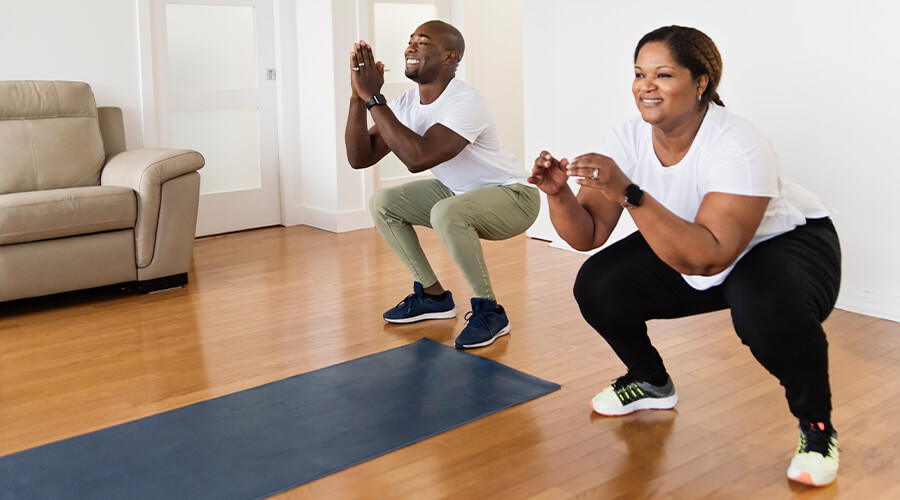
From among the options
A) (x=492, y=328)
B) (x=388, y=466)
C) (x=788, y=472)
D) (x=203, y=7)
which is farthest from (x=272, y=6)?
(x=788, y=472)

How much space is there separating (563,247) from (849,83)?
1621 millimetres

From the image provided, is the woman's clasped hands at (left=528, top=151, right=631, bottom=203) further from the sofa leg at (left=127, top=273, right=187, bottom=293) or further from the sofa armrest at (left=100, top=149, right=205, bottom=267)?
the sofa leg at (left=127, top=273, right=187, bottom=293)

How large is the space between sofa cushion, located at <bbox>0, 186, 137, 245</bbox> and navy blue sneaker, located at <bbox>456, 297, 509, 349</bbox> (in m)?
1.54

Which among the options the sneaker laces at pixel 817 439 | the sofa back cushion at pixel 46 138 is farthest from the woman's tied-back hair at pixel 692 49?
the sofa back cushion at pixel 46 138

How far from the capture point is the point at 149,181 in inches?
139

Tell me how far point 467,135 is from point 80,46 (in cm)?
245

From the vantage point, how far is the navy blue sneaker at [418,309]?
10.3 ft

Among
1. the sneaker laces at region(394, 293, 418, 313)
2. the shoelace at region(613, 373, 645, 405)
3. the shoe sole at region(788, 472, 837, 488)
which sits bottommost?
the shoe sole at region(788, 472, 837, 488)

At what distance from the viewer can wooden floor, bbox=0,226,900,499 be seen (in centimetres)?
193

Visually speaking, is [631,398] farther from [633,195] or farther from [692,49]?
[692,49]

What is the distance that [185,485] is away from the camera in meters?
1.91

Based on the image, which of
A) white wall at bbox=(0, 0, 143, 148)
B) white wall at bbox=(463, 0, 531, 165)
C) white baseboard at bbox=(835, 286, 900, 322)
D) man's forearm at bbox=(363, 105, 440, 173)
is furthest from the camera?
white wall at bbox=(463, 0, 531, 165)

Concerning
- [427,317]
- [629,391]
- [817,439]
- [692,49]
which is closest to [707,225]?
[692,49]

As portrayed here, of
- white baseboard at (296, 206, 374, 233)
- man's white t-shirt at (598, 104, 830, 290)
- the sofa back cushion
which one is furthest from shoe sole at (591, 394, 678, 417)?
white baseboard at (296, 206, 374, 233)
